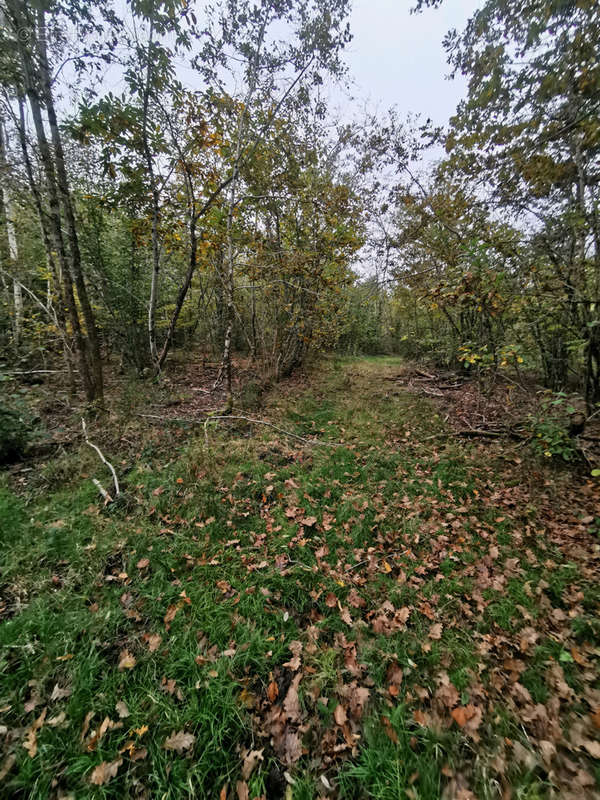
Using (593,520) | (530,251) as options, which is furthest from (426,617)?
(530,251)

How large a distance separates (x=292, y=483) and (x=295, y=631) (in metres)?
2.00

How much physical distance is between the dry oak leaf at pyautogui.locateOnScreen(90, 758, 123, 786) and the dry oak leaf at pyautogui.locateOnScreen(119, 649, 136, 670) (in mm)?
477

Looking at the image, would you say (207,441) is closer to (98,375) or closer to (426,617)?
(98,375)

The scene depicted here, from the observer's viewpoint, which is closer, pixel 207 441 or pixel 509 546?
pixel 509 546

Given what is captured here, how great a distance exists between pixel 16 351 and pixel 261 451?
701 centimetres

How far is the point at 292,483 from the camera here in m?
4.27

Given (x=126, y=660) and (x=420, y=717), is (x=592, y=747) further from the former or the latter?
(x=126, y=660)

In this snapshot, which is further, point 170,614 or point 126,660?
point 170,614

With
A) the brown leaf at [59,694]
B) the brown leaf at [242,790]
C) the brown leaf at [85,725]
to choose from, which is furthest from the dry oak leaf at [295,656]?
the brown leaf at [59,694]

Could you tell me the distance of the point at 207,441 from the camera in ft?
16.7

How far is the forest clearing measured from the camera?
1.74 meters

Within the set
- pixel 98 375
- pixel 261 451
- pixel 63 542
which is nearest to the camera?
pixel 63 542

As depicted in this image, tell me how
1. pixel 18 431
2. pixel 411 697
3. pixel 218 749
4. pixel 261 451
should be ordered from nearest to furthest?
pixel 218 749 < pixel 411 697 < pixel 18 431 < pixel 261 451

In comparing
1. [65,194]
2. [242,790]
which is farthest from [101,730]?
[65,194]
